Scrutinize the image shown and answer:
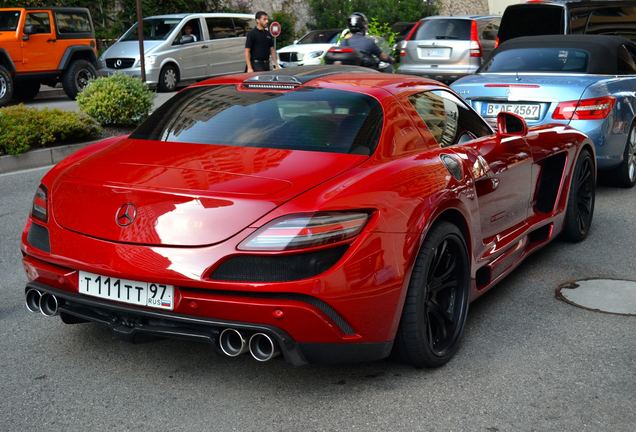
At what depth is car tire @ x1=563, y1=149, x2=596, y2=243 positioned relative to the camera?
650 centimetres

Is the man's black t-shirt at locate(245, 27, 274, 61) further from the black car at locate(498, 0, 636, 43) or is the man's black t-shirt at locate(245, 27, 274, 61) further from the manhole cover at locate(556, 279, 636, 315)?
the manhole cover at locate(556, 279, 636, 315)

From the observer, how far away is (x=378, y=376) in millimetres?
4137

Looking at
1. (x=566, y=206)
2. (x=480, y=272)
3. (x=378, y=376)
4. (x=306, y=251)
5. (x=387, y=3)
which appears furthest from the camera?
(x=387, y=3)

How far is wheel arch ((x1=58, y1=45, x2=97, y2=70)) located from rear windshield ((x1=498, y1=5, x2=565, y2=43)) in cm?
902

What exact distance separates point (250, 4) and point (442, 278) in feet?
110

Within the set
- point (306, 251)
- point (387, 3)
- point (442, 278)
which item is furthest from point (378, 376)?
point (387, 3)

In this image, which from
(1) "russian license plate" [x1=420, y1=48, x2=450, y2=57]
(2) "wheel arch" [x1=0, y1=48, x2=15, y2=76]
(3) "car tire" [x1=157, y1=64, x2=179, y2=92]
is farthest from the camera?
(3) "car tire" [x1=157, y1=64, x2=179, y2=92]

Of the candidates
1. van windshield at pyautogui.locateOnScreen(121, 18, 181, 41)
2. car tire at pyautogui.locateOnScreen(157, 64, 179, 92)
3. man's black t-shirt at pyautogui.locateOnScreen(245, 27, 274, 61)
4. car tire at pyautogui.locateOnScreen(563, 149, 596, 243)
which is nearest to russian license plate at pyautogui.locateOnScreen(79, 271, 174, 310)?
car tire at pyautogui.locateOnScreen(563, 149, 596, 243)

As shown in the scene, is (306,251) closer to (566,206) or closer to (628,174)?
(566,206)

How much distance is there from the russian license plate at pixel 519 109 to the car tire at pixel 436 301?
13.9ft

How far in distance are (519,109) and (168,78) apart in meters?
15.1

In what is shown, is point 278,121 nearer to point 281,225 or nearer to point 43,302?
point 281,225

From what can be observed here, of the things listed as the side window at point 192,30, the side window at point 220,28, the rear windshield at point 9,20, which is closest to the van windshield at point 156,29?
the side window at point 192,30

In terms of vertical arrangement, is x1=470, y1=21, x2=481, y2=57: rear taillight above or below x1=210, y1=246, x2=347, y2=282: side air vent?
below
